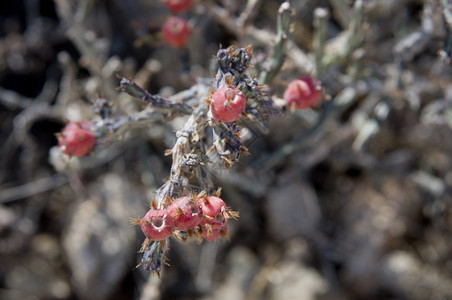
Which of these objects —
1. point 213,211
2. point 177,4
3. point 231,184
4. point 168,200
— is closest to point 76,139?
point 168,200

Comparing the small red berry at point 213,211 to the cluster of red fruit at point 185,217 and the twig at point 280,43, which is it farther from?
the twig at point 280,43

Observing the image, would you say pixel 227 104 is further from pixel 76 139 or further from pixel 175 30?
pixel 175 30

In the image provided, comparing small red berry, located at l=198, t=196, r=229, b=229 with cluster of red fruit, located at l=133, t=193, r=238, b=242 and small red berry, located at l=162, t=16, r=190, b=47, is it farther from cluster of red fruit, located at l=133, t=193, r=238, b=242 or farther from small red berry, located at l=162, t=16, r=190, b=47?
small red berry, located at l=162, t=16, r=190, b=47

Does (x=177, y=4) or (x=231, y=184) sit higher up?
(x=177, y=4)

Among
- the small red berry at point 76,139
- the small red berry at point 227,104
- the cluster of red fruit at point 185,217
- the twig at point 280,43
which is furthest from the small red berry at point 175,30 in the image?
the cluster of red fruit at point 185,217

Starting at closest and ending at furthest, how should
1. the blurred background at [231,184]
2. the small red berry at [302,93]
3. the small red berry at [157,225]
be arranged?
the small red berry at [157,225], the small red berry at [302,93], the blurred background at [231,184]

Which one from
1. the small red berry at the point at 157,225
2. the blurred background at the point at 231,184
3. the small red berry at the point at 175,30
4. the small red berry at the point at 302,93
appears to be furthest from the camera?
the blurred background at the point at 231,184

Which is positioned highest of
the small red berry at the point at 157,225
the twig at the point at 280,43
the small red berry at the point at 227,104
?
the twig at the point at 280,43
